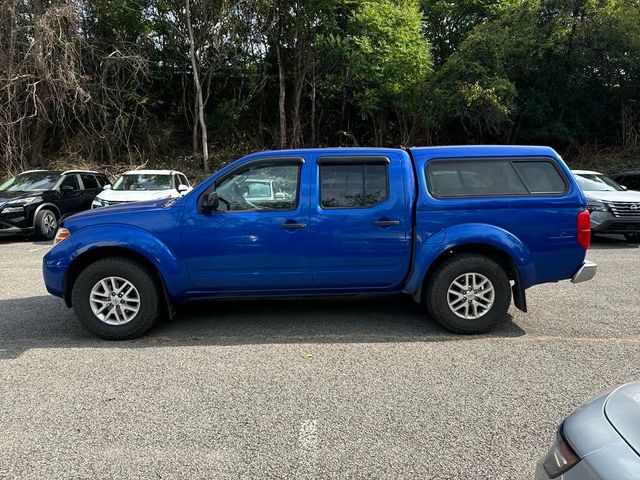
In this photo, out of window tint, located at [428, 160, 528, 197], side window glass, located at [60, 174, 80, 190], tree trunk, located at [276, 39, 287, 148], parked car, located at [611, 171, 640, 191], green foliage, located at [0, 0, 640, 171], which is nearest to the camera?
window tint, located at [428, 160, 528, 197]

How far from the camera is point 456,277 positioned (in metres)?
4.93

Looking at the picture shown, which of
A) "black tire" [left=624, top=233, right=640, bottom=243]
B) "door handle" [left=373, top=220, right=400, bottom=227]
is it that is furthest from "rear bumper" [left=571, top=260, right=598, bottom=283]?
"black tire" [left=624, top=233, right=640, bottom=243]

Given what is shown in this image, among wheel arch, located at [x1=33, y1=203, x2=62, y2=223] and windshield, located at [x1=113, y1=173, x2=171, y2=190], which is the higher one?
windshield, located at [x1=113, y1=173, x2=171, y2=190]

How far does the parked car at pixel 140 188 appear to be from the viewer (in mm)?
11305

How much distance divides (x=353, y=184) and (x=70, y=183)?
414 inches

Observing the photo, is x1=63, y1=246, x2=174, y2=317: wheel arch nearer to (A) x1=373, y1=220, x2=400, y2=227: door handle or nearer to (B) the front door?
(B) the front door

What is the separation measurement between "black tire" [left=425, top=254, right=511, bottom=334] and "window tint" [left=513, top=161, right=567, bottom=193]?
919 millimetres

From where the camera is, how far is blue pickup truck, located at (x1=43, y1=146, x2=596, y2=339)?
15.9 ft

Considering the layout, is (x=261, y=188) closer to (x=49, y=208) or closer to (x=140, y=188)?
(x=140, y=188)

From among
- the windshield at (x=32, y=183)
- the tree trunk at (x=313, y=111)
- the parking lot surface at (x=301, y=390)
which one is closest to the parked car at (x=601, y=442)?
the parking lot surface at (x=301, y=390)

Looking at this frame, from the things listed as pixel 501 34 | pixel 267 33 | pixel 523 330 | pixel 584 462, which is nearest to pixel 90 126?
pixel 267 33

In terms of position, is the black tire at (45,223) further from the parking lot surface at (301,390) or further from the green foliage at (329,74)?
Result: the green foliage at (329,74)

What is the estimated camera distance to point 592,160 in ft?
69.0

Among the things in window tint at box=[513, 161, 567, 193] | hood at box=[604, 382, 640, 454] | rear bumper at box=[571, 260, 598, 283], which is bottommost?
rear bumper at box=[571, 260, 598, 283]
